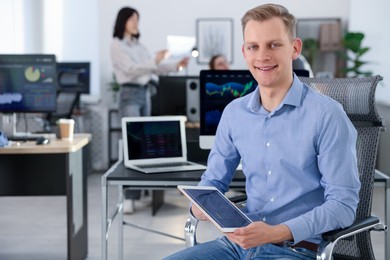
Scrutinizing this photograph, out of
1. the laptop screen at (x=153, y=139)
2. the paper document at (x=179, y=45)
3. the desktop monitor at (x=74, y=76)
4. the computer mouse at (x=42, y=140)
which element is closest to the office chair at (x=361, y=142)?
the laptop screen at (x=153, y=139)

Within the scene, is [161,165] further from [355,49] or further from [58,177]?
[355,49]

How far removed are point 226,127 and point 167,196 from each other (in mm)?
4170

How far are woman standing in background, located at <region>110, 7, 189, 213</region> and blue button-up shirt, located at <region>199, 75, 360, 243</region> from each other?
3533mm

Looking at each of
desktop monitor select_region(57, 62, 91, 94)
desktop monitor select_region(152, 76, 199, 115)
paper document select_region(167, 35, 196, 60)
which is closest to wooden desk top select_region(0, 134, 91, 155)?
desktop monitor select_region(152, 76, 199, 115)

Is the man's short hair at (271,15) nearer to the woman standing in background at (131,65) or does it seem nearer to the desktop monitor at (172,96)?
the desktop monitor at (172,96)

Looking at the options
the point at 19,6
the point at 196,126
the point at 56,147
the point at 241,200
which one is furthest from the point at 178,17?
the point at 241,200

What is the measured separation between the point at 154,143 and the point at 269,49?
140 cm

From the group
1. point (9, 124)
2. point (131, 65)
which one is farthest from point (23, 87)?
point (131, 65)

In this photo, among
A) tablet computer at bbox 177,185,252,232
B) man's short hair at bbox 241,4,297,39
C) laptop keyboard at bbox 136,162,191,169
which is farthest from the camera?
laptop keyboard at bbox 136,162,191,169

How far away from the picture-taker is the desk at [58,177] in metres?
3.84

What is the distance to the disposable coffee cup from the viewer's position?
13.1 feet

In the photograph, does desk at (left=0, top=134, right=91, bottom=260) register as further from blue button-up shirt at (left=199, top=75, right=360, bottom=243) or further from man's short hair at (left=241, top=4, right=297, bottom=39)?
man's short hair at (left=241, top=4, right=297, bottom=39)

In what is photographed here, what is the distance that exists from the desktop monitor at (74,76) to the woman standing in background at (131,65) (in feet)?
6.96

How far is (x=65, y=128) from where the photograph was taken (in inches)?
157
